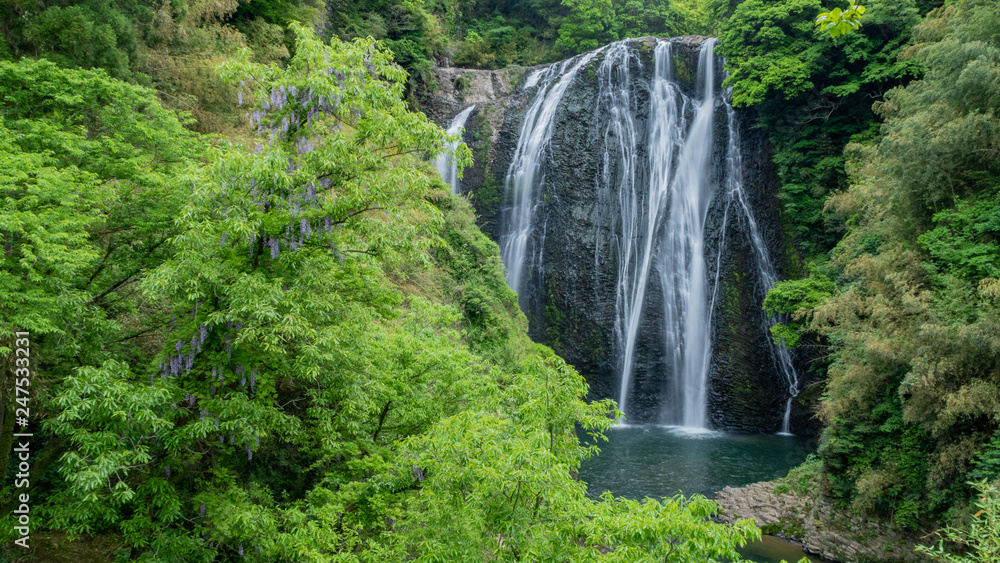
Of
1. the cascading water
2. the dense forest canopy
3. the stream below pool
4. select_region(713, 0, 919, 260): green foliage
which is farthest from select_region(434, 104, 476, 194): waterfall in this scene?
the stream below pool

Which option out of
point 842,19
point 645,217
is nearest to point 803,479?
point 645,217

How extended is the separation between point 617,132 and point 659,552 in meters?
26.3

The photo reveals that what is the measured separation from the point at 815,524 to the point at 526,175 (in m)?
20.3

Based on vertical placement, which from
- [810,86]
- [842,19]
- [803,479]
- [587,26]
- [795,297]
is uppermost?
[587,26]

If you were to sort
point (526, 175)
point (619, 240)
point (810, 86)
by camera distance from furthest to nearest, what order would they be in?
point (526, 175) < point (619, 240) < point (810, 86)

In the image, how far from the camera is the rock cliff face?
2409 cm

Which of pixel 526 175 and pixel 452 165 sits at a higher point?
pixel 452 165

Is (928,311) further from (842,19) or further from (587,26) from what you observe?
(587,26)

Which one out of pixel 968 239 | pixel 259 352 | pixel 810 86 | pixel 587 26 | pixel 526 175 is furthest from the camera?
pixel 587 26

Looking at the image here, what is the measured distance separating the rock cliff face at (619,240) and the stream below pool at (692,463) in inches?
81.4

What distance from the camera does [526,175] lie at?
28.5 meters

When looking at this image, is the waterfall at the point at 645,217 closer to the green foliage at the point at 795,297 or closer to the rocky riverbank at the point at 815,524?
the green foliage at the point at 795,297

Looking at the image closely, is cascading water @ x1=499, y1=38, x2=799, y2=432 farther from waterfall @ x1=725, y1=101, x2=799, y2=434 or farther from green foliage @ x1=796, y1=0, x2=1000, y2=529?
green foliage @ x1=796, y1=0, x2=1000, y2=529

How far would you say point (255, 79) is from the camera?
757 cm
